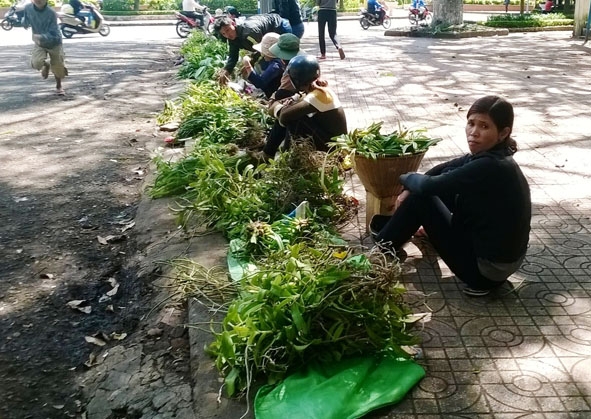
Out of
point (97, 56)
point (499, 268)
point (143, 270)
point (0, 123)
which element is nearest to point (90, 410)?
point (143, 270)

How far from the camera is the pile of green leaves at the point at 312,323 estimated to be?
2.60 metres

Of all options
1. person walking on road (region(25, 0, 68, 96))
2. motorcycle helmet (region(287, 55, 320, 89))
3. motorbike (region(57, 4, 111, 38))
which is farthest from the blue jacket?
motorbike (region(57, 4, 111, 38))

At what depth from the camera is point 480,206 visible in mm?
3006

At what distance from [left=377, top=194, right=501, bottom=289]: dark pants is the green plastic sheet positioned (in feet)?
2.40

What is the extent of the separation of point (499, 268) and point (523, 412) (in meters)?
0.86

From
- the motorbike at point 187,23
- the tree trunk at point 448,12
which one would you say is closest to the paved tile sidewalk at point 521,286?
the tree trunk at point 448,12

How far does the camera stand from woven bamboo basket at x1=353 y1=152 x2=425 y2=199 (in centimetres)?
370

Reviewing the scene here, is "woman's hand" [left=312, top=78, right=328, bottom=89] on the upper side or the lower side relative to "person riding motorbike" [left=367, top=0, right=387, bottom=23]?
lower

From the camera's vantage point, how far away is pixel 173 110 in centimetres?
775

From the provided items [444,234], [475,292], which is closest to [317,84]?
[444,234]

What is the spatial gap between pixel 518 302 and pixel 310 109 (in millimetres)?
2135

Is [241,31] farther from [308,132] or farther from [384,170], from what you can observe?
[384,170]

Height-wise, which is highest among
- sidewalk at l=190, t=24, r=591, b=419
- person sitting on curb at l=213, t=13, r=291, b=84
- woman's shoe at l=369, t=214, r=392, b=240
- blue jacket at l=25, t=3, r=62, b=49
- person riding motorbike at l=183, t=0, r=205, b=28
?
person riding motorbike at l=183, t=0, r=205, b=28

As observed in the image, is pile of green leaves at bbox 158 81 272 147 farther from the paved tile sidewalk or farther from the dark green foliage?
the paved tile sidewalk
